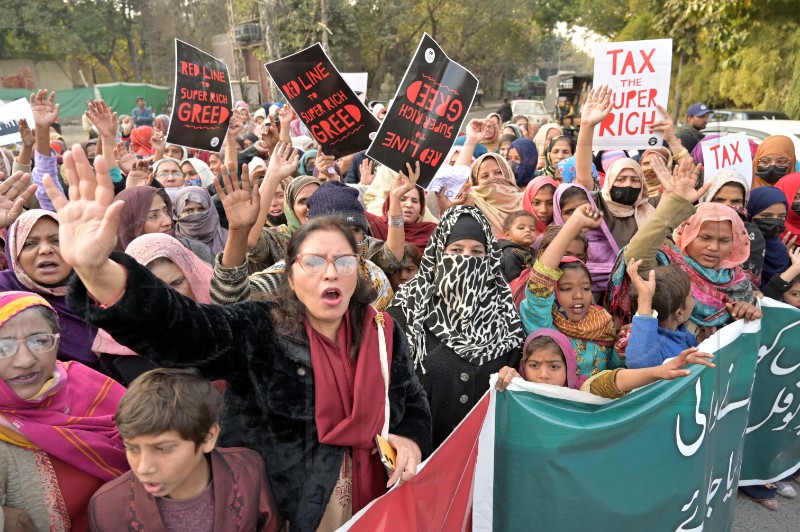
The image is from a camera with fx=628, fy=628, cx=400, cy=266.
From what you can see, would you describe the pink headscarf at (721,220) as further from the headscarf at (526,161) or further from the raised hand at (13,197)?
the raised hand at (13,197)

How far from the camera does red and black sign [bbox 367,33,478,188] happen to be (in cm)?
384

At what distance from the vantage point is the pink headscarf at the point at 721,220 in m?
3.46

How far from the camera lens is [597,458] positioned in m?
2.45

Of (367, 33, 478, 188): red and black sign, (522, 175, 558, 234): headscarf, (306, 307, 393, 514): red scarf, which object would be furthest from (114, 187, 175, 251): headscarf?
(522, 175, 558, 234): headscarf

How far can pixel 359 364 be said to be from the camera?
1.93m

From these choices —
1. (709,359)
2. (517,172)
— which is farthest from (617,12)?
(709,359)

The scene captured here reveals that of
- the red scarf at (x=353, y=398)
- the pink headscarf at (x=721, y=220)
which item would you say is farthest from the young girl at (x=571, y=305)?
the red scarf at (x=353, y=398)

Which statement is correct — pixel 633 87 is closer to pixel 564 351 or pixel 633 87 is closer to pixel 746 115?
pixel 564 351

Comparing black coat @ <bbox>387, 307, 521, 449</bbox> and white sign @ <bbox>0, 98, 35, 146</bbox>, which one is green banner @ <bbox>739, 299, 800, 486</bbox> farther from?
white sign @ <bbox>0, 98, 35, 146</bbox>

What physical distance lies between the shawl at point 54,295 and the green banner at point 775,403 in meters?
3.24

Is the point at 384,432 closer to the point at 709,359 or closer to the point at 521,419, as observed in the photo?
the point at 521,419

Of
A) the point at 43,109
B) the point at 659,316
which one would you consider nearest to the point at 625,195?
the point at 659,316

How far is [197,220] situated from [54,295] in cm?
150

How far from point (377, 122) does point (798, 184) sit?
340 cm
